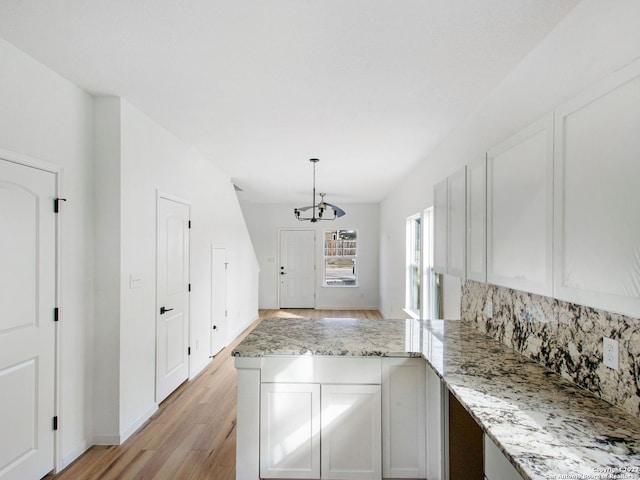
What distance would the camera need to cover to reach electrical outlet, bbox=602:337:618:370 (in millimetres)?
1293

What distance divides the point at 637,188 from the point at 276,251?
25.3 ft

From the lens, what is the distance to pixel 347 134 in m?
3.33

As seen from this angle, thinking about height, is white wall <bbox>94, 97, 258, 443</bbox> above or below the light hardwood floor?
above

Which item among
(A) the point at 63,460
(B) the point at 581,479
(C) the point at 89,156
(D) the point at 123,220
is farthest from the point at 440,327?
(C) the point at 89,156

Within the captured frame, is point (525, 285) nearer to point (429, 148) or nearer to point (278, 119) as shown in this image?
point (278, 119)

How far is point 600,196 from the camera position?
105 cm

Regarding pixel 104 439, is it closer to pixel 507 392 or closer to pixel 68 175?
pixel 68 175

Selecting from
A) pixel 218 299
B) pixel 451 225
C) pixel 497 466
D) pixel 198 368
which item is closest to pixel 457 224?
pixel 451 225

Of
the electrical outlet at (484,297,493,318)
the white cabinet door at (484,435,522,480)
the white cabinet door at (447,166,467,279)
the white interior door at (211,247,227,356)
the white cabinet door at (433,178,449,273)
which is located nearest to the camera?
the white cabinet door at (484,435,522,480)

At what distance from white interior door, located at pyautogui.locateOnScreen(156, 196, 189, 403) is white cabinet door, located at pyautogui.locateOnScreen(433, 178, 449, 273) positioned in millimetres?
2466

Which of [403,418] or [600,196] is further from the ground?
[600,196]

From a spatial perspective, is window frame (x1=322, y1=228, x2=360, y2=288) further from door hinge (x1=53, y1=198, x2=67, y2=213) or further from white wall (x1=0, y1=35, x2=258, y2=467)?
door hinge (x1=53, y1=198, x2=67, y2=213)

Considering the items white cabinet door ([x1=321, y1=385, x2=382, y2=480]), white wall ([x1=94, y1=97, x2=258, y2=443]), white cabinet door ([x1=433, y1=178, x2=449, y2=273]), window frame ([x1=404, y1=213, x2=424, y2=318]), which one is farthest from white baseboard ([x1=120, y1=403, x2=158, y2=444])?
window frame ([x1=404, y1=213, x2=424, y2=318])

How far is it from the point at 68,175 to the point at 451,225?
8.72ft
